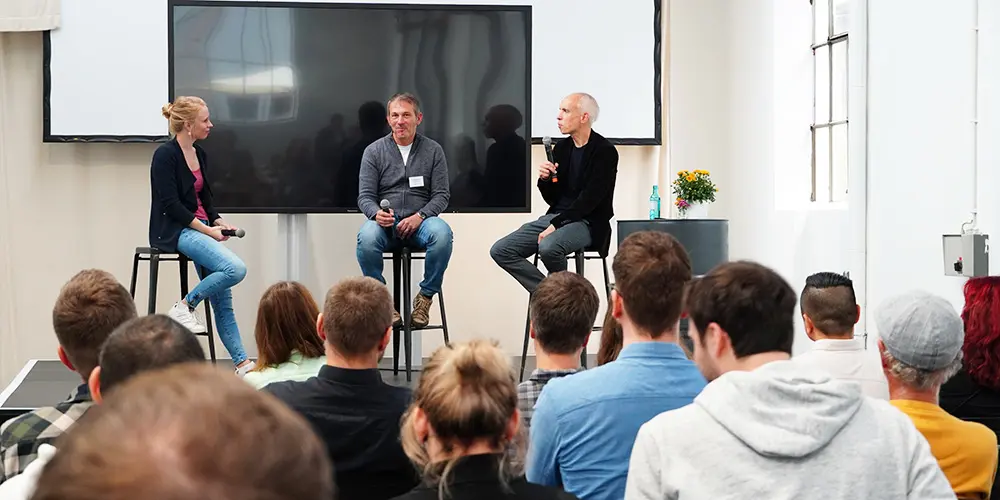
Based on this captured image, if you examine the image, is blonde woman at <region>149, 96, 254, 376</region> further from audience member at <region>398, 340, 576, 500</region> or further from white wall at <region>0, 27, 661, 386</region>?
audience member at <region>398, 340, 576, 500</region>

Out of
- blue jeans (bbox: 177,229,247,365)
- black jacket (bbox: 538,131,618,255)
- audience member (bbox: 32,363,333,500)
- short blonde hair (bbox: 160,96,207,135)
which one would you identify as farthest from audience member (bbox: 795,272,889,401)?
short blonde hair (bbox: 160,96,207,135)

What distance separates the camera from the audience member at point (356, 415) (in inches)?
85.8

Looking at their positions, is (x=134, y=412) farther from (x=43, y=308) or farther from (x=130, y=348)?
(x=43, y=308)

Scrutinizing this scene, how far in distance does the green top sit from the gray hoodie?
55.8 inches

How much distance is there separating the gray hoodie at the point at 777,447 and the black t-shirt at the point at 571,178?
12.4ft

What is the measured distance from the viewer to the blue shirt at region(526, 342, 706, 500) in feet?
6.64

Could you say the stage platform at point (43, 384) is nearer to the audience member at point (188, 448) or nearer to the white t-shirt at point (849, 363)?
the white t-shirt at point (849, 363)

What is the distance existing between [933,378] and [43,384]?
452cm

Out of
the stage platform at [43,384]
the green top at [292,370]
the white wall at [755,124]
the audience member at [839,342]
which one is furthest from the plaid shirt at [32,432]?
the white wall at [755,124]

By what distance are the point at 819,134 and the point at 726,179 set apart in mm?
777

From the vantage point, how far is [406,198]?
5.37 m

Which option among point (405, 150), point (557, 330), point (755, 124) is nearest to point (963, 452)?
point (557, 330)

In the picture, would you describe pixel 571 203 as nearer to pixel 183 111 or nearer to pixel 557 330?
pixel 183 111

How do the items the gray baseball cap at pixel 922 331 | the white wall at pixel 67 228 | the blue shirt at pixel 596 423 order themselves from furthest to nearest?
the white wall at pixel 67 228 < the gray baseball cap at pixel 922 331 < the blue shirt at pixel 596 423
